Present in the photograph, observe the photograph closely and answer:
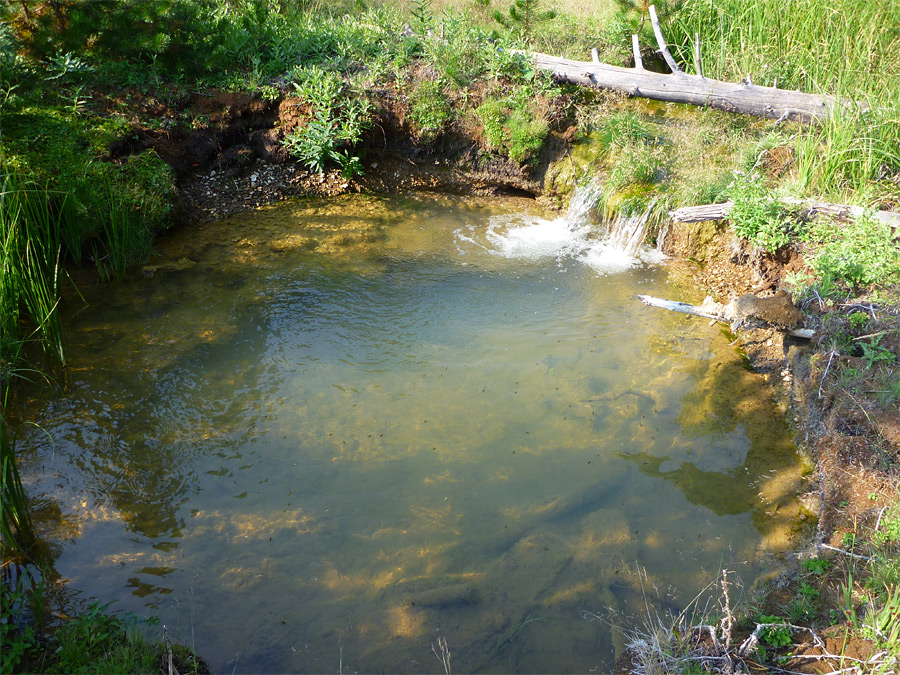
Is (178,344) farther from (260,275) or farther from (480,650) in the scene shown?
(480,650)

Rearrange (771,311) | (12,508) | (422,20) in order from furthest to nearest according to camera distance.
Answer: (422,20)
(771,311)
(12,508)

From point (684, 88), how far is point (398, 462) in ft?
21.0

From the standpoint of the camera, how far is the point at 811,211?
18.1 feet

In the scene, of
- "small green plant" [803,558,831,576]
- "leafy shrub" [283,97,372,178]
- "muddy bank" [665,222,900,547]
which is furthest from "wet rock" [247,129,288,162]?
"small green plant" [803,558,831,576]

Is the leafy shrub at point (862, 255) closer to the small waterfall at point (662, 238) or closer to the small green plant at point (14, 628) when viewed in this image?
the small waterfall at point (662, 238)

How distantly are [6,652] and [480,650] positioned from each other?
84.9 inches

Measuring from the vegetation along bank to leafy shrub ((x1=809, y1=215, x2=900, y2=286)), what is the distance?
0.02m

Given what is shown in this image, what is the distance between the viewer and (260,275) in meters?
6.11

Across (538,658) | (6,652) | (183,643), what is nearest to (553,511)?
(538,658)

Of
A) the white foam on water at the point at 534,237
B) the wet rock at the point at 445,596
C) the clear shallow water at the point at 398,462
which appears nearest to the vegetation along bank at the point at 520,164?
the clear shallow water at the point at 398,462

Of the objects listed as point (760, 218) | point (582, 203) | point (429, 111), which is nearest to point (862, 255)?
point (760, 218)

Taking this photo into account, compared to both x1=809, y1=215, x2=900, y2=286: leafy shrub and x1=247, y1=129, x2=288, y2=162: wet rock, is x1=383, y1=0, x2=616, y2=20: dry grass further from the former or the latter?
x1=809, y1=215, x2=900, y2=286: leafy shrub

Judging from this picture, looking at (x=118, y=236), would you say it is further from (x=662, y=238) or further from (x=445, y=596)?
(x=662, y=238)

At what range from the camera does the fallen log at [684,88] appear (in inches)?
285
